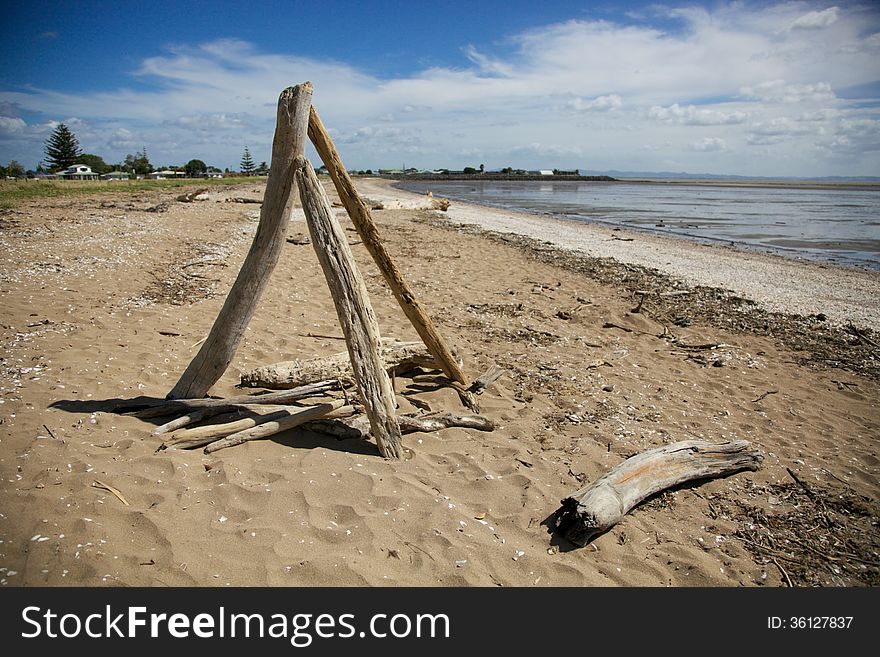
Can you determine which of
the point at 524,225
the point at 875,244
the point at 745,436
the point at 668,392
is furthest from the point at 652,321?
the point at 875,244

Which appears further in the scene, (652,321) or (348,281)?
(652,321)

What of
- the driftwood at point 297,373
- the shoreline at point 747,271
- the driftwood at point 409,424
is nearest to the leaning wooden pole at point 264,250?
the driftwood at point 297,373

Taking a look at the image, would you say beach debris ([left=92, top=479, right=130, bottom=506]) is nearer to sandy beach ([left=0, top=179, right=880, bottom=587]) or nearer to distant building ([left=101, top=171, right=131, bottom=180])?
sandy beach ([left=0, top=179, right=880, bottom=587])

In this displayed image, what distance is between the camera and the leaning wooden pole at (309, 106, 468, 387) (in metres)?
4.45

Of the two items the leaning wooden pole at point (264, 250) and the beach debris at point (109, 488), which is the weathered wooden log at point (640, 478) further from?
the leaning wooden pole at point (264, 250)

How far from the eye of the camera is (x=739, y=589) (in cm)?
307

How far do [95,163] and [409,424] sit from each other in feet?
343

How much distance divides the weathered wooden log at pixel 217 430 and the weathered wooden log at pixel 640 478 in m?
2.21

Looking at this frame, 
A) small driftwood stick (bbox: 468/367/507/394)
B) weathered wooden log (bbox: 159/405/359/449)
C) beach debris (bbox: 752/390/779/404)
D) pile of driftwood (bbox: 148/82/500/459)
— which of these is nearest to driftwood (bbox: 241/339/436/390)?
pile of driftwood (bbox: 148/82/500/459)

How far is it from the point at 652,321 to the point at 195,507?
760 cm

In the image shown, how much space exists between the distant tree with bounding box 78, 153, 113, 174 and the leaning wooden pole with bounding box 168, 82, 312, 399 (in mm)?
96234

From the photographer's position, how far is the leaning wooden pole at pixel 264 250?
159 inches

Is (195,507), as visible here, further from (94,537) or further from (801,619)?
(801,619)

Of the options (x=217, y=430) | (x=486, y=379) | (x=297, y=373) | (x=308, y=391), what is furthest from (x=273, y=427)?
(x=486, y=379)
